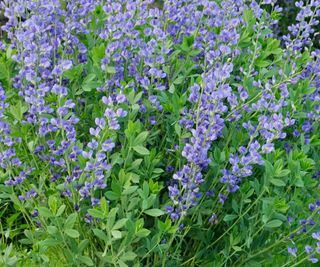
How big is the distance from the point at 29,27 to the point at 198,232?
1074 mm

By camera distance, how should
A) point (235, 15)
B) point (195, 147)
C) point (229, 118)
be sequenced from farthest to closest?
point (235, 15)
point (229, 118)
point (195, 147)

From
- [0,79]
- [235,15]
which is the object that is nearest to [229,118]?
[235,15]

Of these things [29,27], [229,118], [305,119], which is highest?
[29,27]

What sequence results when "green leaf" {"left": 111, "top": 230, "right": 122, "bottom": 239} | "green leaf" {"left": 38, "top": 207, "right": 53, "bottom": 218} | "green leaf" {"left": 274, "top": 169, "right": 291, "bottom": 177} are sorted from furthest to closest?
"green leaf" {"left": 274, "top": 169, "right": 291, "bottom": 177}
"green leaf" {"left": 38, "top": 207, "right": 53, "bottom": 218}
"green leaf" {"left": 111, "top": 230, "right": 122, "bottom": 239}

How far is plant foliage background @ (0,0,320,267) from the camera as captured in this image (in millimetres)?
2035

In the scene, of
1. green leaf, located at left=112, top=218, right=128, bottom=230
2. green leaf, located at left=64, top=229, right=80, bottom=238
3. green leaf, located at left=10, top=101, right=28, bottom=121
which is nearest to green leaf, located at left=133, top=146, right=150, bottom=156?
green leaf, located at left=112, top=218, right=128, bottom=230

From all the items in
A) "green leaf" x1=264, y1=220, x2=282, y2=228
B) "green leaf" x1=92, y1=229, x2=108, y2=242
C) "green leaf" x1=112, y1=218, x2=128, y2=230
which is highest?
"green leaf" x1=112, y1=218, x2=128, y2=230

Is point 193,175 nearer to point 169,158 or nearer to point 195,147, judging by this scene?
point 195,147

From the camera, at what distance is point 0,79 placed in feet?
8.36

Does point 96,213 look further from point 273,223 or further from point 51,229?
point 273,223

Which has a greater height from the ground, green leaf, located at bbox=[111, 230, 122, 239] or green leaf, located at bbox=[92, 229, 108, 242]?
green leaf, located at bbox=[111, 230, 122, 239]

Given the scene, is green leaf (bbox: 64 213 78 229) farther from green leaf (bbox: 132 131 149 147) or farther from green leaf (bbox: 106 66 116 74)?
green leaf (bbox: 106 66 116 74)

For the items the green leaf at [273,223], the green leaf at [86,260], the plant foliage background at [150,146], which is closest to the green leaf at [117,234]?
the plant foliage background at [150,146]

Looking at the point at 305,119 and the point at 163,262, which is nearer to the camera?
the point at 163,262
